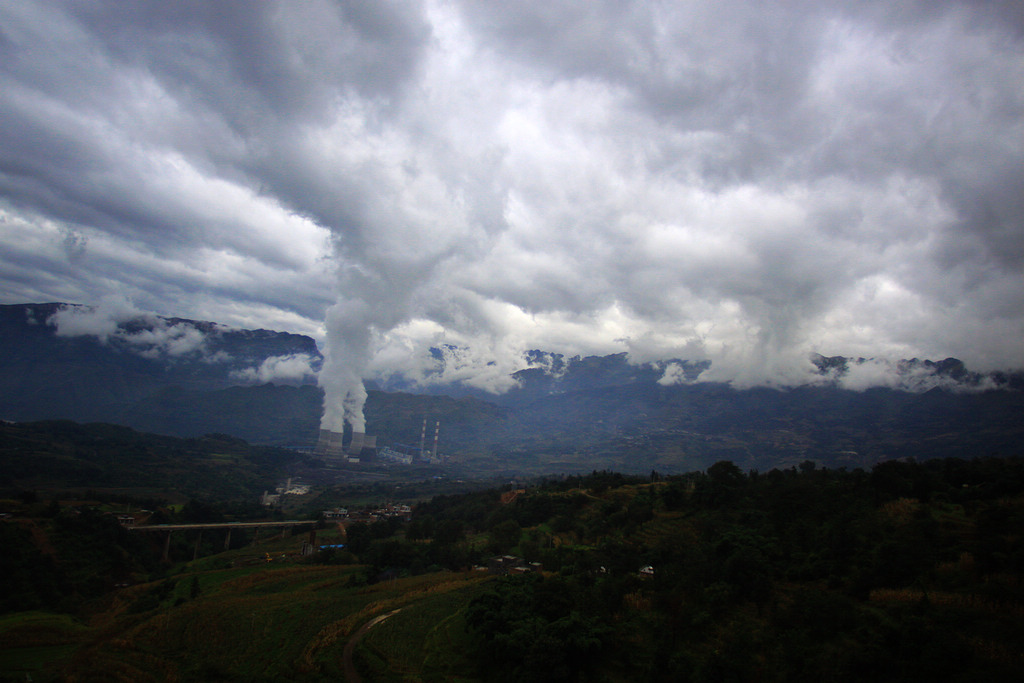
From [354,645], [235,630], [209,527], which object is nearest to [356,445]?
[209,527]

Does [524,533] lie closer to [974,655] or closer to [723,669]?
[723,669]

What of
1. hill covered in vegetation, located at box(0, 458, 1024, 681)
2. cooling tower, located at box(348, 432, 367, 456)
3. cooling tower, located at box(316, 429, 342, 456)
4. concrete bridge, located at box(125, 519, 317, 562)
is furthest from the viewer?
cooling tower, located at box(348, 432, 367, 456)

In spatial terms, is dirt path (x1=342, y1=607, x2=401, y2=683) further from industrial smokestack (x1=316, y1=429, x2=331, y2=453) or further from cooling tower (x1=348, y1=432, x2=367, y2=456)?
cooling tower (x1=348, y1=432, x2=367, y2=456)

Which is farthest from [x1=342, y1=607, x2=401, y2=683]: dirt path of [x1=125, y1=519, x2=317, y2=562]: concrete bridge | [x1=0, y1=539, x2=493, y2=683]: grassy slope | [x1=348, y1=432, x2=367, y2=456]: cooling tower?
[x1=348, y1=432, x2=367, y2=456]: cooling tower

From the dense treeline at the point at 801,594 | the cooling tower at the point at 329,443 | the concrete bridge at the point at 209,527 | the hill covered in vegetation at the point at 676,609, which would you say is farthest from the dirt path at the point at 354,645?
the cooling tower at the point at 329,443

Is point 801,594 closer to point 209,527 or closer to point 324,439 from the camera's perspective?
point 209,527

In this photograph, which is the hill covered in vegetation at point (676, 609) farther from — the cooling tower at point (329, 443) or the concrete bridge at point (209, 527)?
the cooling tower at point (329, 443)
